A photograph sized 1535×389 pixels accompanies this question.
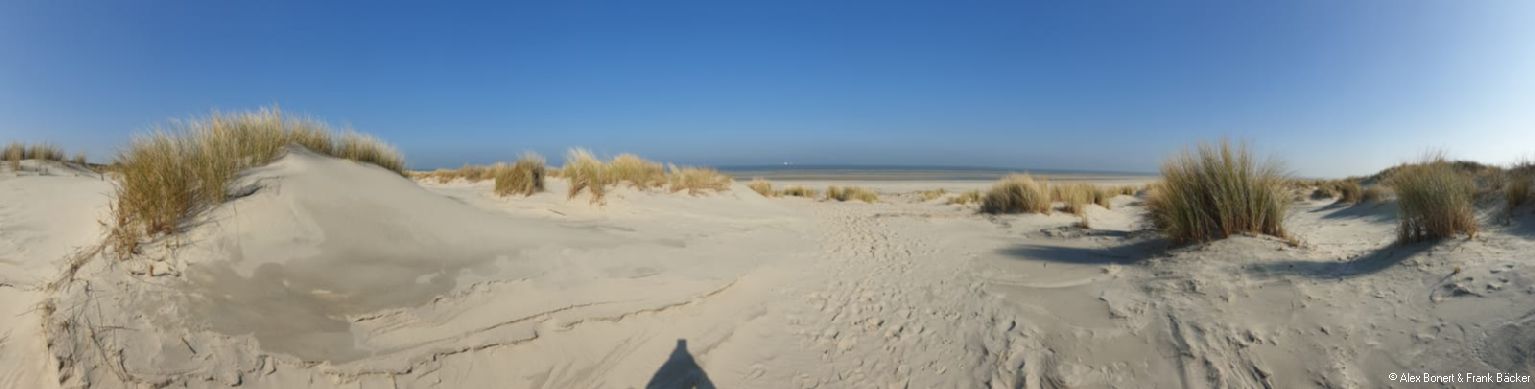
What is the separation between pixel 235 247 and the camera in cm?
322

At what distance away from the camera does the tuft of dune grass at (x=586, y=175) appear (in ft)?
26.0

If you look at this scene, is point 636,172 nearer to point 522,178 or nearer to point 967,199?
point 522,178

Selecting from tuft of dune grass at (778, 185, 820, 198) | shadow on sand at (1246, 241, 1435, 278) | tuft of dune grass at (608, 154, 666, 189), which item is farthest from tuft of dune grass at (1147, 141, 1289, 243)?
tuft of dune grass at (778, 185, 820, 198)

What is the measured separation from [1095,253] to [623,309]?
499 centimetres

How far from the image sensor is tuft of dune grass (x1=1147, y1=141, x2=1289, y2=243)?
5152mm

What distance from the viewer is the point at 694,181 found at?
1154cm

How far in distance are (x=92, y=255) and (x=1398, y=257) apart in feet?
26.1

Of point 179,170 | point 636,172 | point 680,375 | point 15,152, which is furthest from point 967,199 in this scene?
point 15,152

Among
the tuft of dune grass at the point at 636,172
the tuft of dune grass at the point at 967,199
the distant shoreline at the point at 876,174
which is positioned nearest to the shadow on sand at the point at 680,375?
the tuft of dune grass at the point at 636,172

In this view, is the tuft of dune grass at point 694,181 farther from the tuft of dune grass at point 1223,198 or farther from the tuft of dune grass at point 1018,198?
the tuft of dune grass at point 1223,198

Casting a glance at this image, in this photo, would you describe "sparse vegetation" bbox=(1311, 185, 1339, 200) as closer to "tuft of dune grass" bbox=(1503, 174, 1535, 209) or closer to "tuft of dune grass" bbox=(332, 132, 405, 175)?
"tuft of dune grass" bbox=(1503, 174, 1535, 209)

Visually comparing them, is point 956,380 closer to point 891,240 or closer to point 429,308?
point 429,308

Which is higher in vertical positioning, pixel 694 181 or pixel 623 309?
pixel 694 181

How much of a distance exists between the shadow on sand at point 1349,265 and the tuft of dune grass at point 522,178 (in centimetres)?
816
